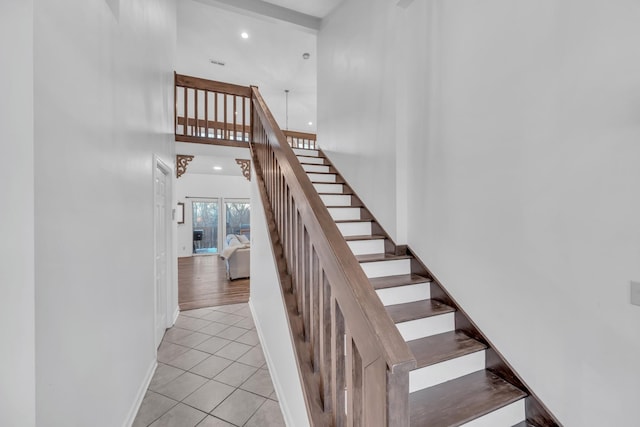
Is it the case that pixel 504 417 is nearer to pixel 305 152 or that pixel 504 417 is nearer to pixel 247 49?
pixel 305 152

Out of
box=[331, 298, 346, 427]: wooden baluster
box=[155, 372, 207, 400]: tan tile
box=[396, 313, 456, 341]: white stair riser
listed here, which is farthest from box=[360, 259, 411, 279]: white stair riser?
box=[155, 372, 207, 400]: tan tile

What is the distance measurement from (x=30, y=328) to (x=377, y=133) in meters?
2.82

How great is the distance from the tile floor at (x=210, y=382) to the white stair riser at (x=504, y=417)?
1179 millimetres

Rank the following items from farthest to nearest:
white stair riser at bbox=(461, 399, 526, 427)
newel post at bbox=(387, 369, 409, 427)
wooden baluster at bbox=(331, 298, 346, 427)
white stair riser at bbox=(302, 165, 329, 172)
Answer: white stair riser at bbox=(302, 165, 329, 172), white stair riser at bbox=(461, 399, 526, 427), wooden baluster at bbox=(331, 298, 346, 427), newel post at bbox=(387, 369, 409, 427)

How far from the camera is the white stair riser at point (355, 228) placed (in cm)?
286

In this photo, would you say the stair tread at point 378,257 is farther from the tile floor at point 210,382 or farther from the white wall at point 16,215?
the white wall at point 16,215

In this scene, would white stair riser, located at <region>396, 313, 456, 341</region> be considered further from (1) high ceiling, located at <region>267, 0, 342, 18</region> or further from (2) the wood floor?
(1) high ceiling, located at <region>267, 0, 342, 18</region>

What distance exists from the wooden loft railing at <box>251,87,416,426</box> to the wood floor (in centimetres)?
276

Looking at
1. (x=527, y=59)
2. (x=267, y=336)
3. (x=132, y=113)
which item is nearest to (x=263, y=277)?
(x=267, y=336)

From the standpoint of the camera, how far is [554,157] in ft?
5.06

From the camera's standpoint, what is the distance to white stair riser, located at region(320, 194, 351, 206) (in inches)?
131

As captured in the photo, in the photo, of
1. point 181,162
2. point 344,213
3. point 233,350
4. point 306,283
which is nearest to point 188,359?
point 233,350

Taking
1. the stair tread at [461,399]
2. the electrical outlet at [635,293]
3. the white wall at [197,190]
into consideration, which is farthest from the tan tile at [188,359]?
the white wall at [197,190]

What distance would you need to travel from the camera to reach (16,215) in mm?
927
